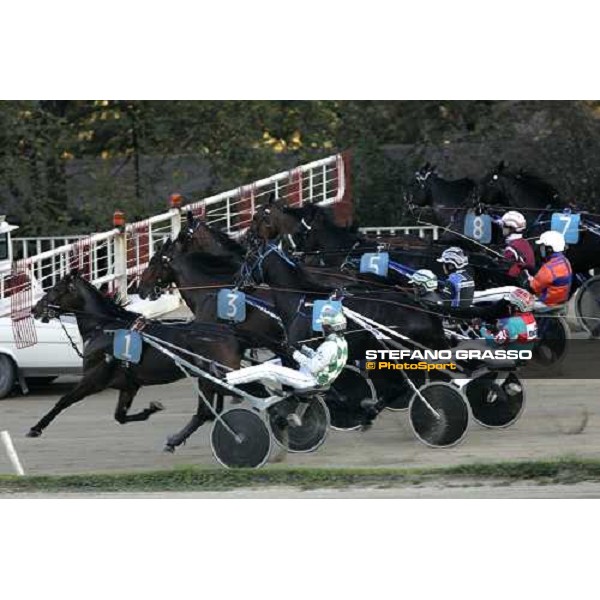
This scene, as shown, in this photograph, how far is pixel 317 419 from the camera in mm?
16312

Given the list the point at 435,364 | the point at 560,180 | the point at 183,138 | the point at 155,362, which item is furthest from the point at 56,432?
the point at 183,138

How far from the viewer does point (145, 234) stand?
21.1 m

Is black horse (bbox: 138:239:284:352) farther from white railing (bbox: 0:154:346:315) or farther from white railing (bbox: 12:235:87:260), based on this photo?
white railing (bbox: 12:235:87:260)

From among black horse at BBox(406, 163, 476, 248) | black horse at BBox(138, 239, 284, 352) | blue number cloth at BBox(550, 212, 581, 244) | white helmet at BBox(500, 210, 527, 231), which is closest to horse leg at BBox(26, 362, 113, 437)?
black horse at BBox(138, 239, 284, 352)

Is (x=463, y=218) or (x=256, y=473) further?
(x=463, y=218)

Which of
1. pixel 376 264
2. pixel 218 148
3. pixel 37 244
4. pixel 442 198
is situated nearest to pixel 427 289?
pixel 376 264

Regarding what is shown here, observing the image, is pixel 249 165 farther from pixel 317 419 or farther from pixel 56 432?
pixel 317 419

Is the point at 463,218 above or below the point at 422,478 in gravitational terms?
above

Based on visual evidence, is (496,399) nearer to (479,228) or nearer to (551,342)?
(551,342)

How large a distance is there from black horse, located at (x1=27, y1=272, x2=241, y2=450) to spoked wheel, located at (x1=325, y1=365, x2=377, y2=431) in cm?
128

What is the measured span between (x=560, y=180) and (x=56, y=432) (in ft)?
24.4

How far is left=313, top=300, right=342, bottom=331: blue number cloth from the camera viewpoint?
16.2 metres

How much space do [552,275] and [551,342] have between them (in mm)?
1555

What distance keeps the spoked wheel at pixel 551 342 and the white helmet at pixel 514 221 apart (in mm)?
1054
